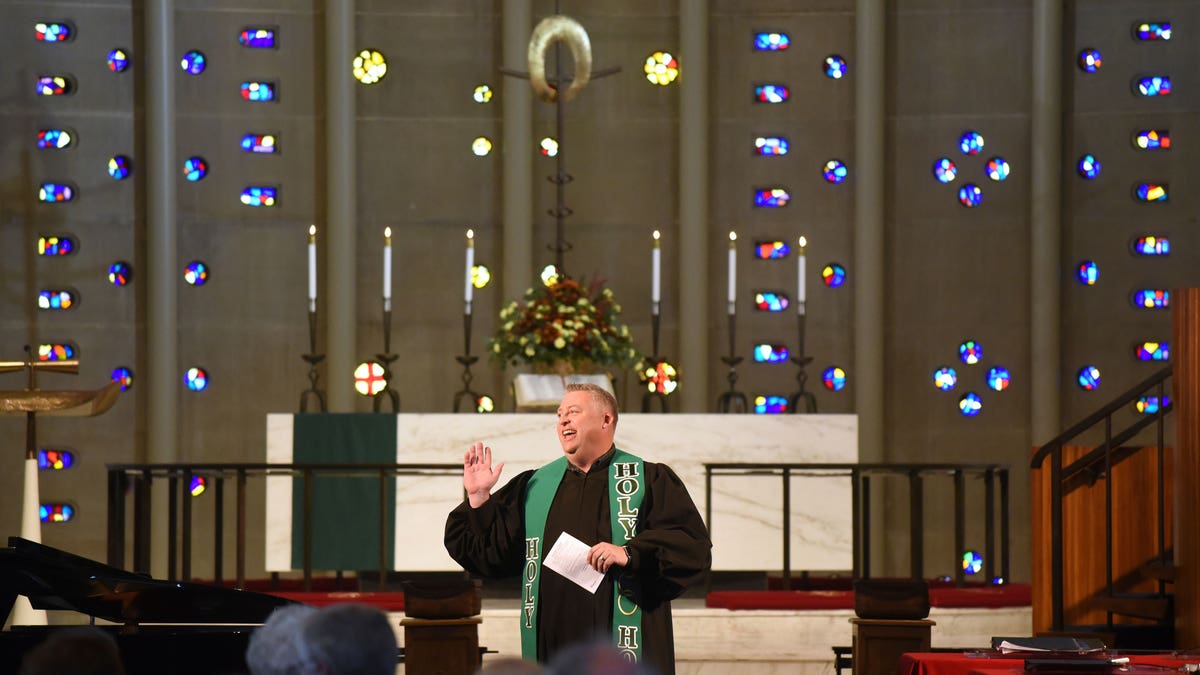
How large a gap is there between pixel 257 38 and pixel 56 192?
1858mm

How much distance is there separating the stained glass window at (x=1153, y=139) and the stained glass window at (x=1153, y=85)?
28 cm

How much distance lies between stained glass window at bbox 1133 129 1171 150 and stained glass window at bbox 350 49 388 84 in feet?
18.4

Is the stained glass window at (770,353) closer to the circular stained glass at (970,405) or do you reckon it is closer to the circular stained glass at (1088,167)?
the circular stained glass at (970,405)

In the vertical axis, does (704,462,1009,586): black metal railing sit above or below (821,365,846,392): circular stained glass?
below

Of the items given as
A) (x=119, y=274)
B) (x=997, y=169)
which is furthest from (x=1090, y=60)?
(x=119, y=274)

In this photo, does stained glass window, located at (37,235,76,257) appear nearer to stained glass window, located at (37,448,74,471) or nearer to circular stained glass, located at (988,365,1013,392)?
stained glass window, located at (37,448,74,471)

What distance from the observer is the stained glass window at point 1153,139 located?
1202cm

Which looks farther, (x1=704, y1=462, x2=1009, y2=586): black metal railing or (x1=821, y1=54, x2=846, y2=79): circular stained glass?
(x1=821, y1=54, x2=846, y2=79): circular stained glass

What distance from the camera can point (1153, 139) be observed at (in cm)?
1204

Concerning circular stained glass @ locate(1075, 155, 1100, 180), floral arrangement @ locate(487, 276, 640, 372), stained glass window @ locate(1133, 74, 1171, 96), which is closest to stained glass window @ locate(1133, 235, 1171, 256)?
circular stained glass @ locate(1075, 155, 1100, 180)

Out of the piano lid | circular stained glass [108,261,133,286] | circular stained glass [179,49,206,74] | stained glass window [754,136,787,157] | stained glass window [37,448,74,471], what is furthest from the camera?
stained glass window [754,136,787,157]

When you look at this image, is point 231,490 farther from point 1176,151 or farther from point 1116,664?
point 1116,664

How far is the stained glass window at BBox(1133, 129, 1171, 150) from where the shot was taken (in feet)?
39.4

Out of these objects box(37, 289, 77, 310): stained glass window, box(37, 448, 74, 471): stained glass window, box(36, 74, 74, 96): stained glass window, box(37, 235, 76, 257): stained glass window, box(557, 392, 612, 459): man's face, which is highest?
box(36, 74, 74, 96): stained glass window
